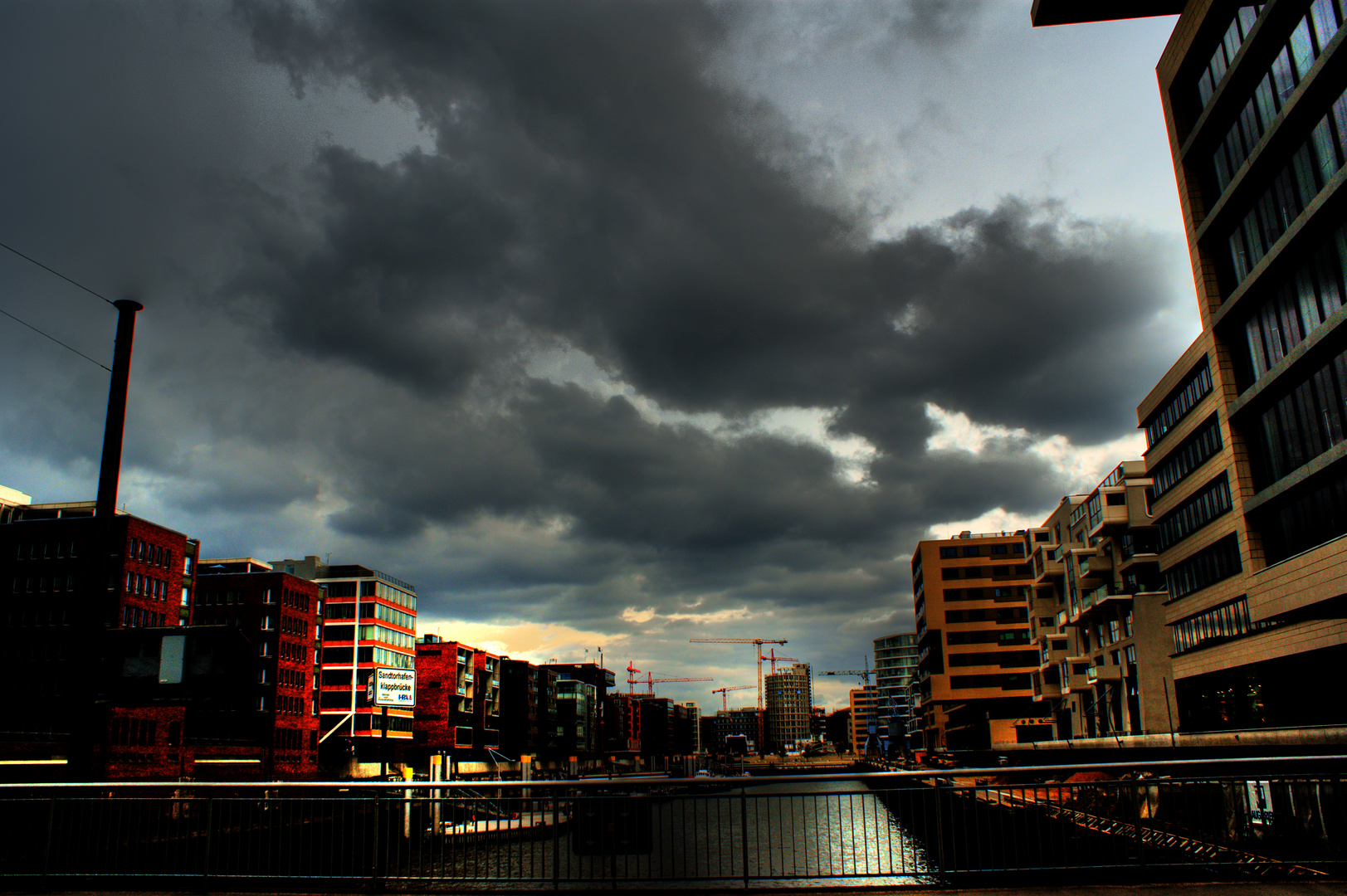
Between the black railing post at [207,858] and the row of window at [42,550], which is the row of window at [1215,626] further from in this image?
the row of window at [42,550]

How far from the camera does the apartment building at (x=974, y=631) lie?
104 m

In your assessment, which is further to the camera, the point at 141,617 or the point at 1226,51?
the point at 141,617

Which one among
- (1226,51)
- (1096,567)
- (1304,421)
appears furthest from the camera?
(1096,567)

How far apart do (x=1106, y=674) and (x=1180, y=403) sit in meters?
22.0

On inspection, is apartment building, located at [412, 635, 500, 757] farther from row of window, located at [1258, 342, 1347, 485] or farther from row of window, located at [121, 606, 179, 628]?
row of window, located at [1258, 342, 1347, 485]

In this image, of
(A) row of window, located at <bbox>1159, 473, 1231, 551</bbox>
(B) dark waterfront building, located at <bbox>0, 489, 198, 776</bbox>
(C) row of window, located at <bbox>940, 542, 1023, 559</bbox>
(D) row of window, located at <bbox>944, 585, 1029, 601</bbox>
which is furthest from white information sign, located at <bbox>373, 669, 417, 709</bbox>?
(C) row of window, located at <bbox>940, 542, 1023, 559</bbox>

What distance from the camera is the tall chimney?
1576 cm

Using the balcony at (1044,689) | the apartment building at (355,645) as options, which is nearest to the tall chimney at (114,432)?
the balcony at (1044,689)

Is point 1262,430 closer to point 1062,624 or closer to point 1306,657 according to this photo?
point 1306,657

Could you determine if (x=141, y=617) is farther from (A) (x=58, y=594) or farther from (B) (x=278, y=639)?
(B) (x=278, y=639)

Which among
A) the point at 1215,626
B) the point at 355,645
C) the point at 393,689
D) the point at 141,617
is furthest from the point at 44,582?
the point at 1215,626

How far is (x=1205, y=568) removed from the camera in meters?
49.6

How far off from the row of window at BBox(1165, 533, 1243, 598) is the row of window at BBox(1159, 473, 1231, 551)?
1545mm

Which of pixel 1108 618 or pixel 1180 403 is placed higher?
pixel 1180 403
